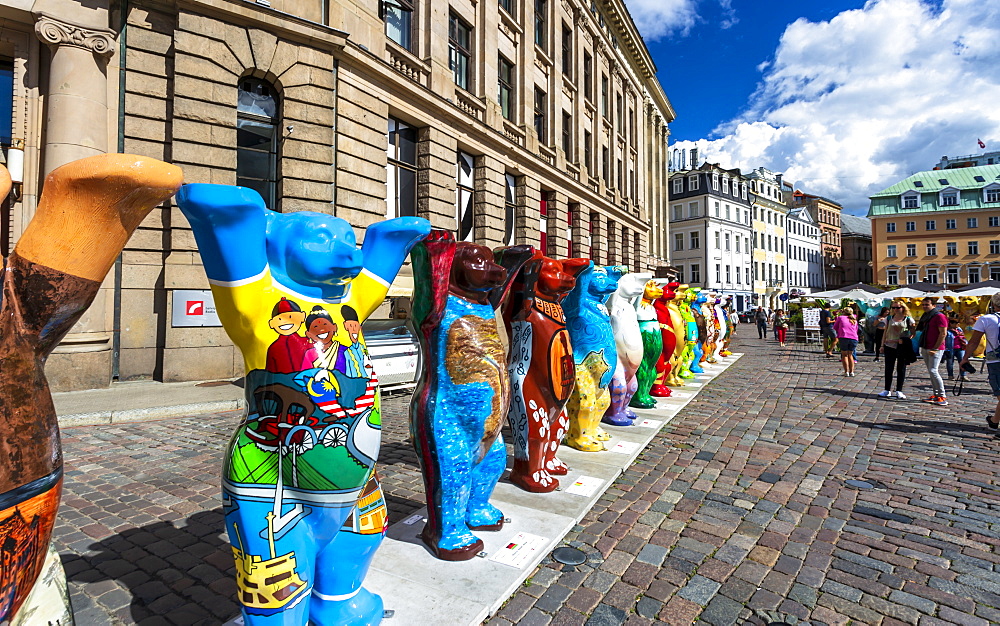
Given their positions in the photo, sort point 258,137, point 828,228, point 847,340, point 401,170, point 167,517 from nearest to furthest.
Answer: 1. point 167,517
2. point 258,137
3. point 847,340
4. point 401,170
5. point 828,228

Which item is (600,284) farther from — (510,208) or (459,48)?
(510,208)

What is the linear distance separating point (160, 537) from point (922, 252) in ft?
196

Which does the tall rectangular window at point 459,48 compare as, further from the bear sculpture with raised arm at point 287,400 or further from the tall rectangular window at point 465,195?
the bear sculpture with raised arm at point 287,400

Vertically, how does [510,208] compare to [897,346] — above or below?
above

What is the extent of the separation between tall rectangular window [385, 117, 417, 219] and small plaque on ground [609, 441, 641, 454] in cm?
937

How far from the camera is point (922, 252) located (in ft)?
156

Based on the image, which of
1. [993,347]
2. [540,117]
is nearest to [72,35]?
[993,347]

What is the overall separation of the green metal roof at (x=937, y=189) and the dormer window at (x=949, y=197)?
0.24m

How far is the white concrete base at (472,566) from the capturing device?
8.63ft

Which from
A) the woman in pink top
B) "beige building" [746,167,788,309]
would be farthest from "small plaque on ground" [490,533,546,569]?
"beige building" [746,167,788,309]

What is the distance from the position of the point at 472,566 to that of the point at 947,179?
62493 millimetres

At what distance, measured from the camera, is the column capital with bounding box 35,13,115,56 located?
8651 millimetres

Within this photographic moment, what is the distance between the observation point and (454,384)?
3.07 meters

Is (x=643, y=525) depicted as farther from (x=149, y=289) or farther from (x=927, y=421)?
(x=149, y=289)
